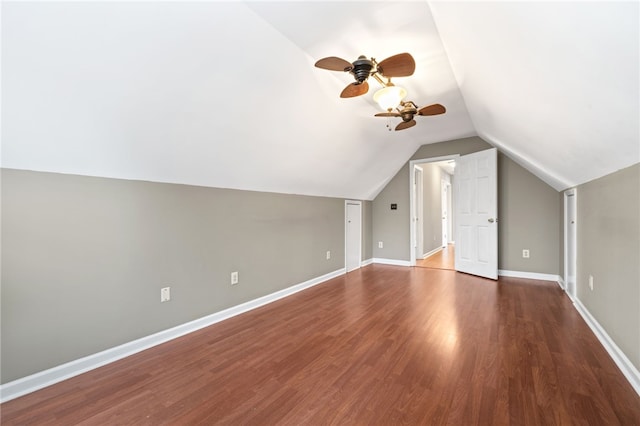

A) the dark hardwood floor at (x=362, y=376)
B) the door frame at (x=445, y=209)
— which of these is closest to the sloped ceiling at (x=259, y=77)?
the dark hardwood floor at (x=362, y=376)

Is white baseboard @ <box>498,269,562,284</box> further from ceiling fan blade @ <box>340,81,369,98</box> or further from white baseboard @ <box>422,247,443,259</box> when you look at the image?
ceiling fan blade @ <box>340,81,369,98</box>

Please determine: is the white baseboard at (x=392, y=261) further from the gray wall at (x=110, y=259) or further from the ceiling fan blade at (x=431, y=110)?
the ceiling fan blade at (x=431, y=110)

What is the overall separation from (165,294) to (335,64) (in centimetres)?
236

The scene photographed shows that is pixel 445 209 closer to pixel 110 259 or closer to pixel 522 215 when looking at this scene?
pixel 522 215

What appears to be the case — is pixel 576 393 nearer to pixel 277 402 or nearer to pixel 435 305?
pixel 435 305

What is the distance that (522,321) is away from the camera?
2.70 metres

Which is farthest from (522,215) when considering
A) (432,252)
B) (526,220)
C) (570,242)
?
(432,252)

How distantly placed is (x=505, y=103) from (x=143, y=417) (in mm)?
3415

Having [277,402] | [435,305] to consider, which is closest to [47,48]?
[277,402]

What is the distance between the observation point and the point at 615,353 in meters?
1.99

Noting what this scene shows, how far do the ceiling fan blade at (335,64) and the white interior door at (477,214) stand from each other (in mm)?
3392

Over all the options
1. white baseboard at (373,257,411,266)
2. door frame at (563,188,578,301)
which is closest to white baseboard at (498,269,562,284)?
door frame at (563,188,578,301)

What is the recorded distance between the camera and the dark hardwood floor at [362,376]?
150 cm

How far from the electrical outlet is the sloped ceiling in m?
0.97
